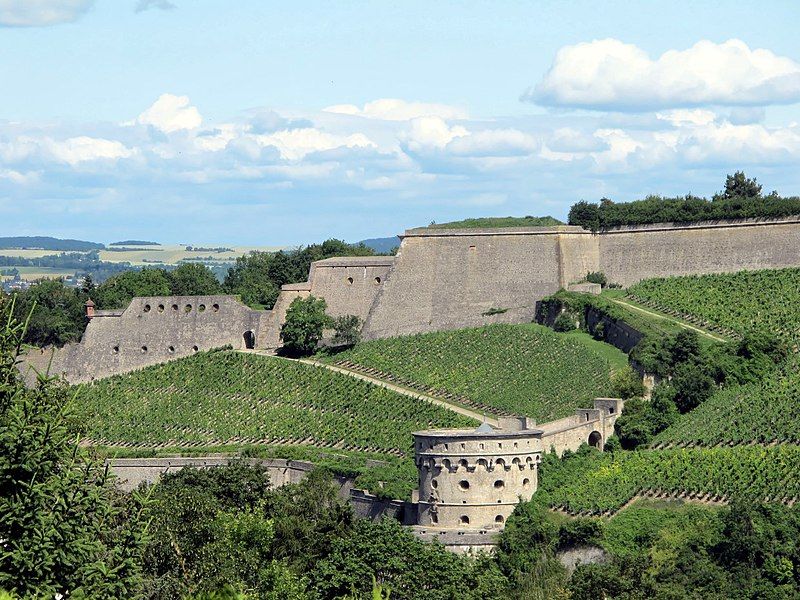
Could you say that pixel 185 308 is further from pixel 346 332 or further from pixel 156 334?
pixel 346 332

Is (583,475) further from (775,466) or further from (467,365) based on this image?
(467,365)

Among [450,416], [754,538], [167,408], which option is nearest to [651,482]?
[754,538]

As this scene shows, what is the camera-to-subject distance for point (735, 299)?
210 ft

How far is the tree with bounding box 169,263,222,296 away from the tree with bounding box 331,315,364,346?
1592 cm

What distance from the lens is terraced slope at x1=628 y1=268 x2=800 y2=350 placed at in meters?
60.8

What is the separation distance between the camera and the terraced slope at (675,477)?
48.5 meters

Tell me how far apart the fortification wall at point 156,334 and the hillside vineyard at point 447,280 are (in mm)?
40

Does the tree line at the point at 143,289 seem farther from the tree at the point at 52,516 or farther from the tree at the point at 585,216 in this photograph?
the tree at the point at 52,516

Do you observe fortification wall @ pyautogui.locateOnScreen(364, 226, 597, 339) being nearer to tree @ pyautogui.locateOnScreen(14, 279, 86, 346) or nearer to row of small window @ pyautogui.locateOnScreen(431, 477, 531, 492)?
tree @ pyautogui.locateOnScreen(14, 279, 86, 346)

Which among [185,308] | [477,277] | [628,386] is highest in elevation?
[477,277]

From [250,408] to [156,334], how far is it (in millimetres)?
9621

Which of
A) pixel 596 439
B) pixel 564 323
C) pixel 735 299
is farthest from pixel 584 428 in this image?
pixel 735 299

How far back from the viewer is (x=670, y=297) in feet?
216

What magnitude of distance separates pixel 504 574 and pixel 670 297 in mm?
22574
